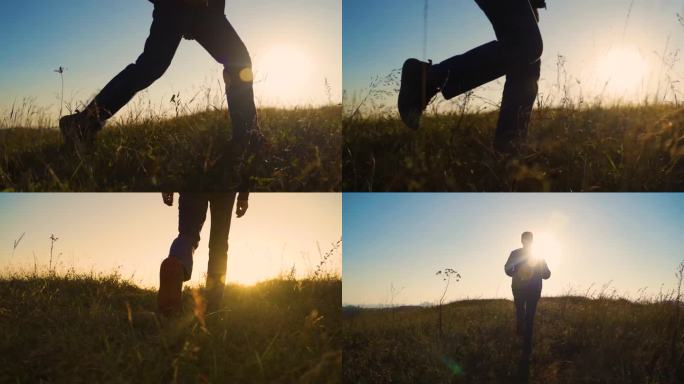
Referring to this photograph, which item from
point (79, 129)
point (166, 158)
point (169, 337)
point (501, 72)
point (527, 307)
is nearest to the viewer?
point (169, 337)

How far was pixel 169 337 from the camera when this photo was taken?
9.75 feet

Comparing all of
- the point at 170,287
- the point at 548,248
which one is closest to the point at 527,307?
the point at 548,248

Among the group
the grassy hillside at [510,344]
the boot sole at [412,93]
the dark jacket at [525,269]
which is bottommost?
the grassy hillside at [510,344]

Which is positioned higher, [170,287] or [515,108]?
[515,108]

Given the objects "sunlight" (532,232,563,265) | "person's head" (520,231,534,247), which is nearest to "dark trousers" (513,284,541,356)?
"sunlight" (532,232,563,265)

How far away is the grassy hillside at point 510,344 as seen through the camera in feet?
12.3

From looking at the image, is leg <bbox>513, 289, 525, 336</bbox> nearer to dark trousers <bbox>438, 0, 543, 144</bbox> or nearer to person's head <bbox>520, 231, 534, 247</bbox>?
person's head <bbox>520, 231, 534, 247</bbox>

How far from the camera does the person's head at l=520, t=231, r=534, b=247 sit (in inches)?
141

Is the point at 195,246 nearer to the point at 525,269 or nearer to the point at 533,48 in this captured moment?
the point at 525,269

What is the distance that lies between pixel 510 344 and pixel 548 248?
→ 81 cm

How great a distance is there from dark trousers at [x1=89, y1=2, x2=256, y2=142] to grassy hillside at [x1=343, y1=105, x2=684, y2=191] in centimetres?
70

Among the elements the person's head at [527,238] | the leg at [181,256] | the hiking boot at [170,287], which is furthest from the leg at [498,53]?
the hiking boot at [170,287]

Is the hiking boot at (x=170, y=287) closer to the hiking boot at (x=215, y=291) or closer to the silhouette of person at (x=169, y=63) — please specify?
the hiking boot at (x=215, y=291)

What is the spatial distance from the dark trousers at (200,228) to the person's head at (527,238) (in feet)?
6.06
